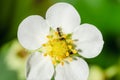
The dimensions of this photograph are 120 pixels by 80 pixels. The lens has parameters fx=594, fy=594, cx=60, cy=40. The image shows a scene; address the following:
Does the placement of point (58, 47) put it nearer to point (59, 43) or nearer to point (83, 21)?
point (59, 43)

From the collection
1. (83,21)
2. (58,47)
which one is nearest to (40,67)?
(58,47)

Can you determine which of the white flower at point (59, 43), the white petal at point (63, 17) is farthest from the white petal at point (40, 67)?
the white petal at point (63, 17)

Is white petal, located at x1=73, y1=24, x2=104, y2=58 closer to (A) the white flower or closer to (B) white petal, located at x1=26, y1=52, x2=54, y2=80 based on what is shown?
(A) the white flower

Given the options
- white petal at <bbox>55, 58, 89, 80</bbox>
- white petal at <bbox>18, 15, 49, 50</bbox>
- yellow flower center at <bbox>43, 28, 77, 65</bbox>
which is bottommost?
white petal at <bbox>55, 58, 89, 80</bbox>

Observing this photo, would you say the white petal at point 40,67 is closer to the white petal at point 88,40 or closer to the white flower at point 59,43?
the white flower at point 59,43

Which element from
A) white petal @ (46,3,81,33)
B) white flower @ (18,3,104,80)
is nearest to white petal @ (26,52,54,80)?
white flower @ (18,3,104,80)

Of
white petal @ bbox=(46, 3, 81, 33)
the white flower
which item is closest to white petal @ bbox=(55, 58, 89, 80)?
the white flower

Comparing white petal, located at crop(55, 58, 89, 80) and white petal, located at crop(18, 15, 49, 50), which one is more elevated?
white petal, located at crop(18, 15, 49, 50)

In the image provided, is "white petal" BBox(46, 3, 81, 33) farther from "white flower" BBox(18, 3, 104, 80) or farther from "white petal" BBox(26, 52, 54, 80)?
Result: "white petal" BBox(26, 52, 54, 80)
